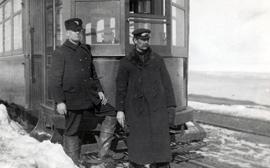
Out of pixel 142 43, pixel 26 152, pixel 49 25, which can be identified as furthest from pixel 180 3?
pixel 26 152

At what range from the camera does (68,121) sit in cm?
480

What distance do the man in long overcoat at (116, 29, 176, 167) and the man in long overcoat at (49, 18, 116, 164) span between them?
1.41 ft

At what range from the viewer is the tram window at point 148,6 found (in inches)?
241

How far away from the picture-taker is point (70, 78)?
4.68 meters

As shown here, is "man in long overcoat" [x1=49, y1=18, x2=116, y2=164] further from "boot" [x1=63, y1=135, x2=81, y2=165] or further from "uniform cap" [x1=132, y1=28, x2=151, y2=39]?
"uniform cap" [x1=132, y1=28, x2=151, y2=39]

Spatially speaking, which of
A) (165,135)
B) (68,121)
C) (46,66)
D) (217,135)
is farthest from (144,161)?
(217,135)

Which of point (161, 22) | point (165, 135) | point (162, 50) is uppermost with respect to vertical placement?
point (161, 22)

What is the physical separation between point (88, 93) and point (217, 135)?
13.0 feet

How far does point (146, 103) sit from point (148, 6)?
2446 millimetres

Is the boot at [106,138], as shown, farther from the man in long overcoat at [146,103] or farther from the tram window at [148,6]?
the tram window at [148,6]

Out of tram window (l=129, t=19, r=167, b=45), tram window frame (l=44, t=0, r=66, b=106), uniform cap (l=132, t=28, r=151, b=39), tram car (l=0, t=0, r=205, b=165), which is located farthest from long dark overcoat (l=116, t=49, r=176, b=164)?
tram window frame (l=44, t=0, r=66, b=106)

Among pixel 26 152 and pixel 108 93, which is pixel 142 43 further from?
pixel 26 152

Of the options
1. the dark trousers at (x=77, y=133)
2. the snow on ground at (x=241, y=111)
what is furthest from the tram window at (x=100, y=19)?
the snow on ground at (x=241, y=111)

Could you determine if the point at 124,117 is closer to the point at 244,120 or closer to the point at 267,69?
the point at 244,120
